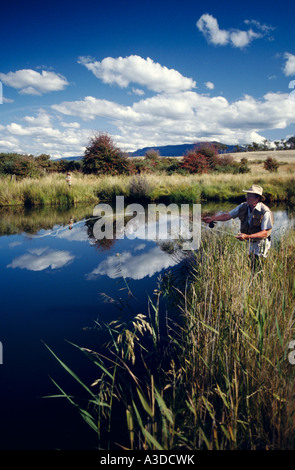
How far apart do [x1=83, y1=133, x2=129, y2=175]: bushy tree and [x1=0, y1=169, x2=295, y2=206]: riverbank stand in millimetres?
3960

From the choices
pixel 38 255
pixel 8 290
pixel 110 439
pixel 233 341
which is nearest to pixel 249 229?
pixel 233 341

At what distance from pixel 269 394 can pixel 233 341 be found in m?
0.49

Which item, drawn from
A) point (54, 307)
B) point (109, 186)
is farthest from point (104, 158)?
point (54, 307)

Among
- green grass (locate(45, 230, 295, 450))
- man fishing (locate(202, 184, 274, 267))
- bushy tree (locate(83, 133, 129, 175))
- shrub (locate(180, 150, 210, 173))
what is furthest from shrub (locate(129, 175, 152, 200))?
green grass (locate(45, 230, 295, 450))

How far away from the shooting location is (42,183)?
14914 millimetres

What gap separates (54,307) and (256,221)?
348 cm

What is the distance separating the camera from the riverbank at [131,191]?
1409 cm

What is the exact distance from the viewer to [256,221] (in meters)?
4.22

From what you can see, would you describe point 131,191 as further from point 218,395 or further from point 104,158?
point 218,395

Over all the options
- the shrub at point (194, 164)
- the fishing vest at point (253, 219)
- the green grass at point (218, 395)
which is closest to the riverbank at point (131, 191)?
the shrub at point (194, 164)

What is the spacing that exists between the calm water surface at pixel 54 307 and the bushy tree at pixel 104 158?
1336 cm

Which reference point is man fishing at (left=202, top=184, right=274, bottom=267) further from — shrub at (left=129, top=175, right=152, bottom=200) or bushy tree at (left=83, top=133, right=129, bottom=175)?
bushy tree at (left=83, top=133, right=129, bottom=175)

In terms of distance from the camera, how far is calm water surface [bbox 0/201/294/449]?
2.19 metres
